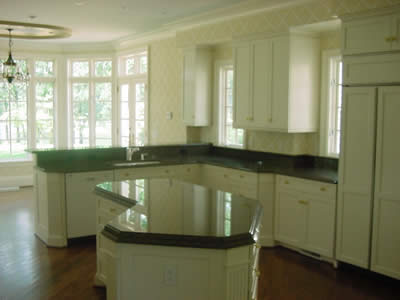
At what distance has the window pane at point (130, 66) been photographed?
897cm

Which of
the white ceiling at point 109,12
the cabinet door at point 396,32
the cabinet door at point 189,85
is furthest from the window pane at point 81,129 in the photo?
the cabinet door at point 396,32

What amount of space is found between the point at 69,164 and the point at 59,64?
15.5 ft

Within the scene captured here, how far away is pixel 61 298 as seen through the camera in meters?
3.83

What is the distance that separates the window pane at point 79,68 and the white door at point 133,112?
0.99m

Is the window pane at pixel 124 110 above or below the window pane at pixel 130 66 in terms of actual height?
below

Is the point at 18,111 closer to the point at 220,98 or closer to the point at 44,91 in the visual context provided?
the point at 44,91

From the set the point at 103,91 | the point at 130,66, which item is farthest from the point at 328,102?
the point at 103,91

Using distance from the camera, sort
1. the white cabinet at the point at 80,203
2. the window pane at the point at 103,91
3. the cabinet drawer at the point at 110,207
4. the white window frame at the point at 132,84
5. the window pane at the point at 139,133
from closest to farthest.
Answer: the cabinet drawer at the point at 110,207
the white cabinet at the point at 80,203
the white window frame at the point at 132,84
the window pane at the point at 139,133
the window pane at the point at 103,91

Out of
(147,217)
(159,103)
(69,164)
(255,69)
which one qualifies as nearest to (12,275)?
(69,164)

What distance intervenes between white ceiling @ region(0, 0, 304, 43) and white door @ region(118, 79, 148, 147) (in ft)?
4.08

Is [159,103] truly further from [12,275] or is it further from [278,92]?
[12,275]

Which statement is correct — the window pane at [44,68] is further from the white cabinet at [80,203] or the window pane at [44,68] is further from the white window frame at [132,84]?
the white cabinet at [80,203]

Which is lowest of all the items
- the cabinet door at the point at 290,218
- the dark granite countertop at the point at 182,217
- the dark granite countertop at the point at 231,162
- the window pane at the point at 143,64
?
the cabinet door at the point at 290,218

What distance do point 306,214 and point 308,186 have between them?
311 millimetres
